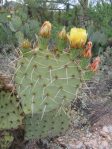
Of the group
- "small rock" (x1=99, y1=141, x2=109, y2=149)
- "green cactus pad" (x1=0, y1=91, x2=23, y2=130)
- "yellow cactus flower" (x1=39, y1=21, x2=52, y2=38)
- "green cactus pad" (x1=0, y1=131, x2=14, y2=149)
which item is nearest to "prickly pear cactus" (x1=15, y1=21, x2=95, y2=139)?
"yellow cactus flower" (x1=39, y1=21, x2=52, y2=38)

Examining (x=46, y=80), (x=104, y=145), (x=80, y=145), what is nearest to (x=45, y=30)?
(x=46, y=80)

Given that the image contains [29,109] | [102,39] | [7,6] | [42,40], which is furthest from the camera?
[7,6]

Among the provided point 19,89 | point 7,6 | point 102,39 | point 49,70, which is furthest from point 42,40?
point 7,6

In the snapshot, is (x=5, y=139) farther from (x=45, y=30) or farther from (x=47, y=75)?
(x=45, y=30)

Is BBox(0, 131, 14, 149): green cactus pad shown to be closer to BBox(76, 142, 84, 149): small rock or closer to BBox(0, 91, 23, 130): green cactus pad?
BBox(0, 91, 23, 130): green cactus pad

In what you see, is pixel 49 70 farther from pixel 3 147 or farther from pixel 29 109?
pixel 3 147

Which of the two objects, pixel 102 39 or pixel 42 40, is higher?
pixel 42 40
